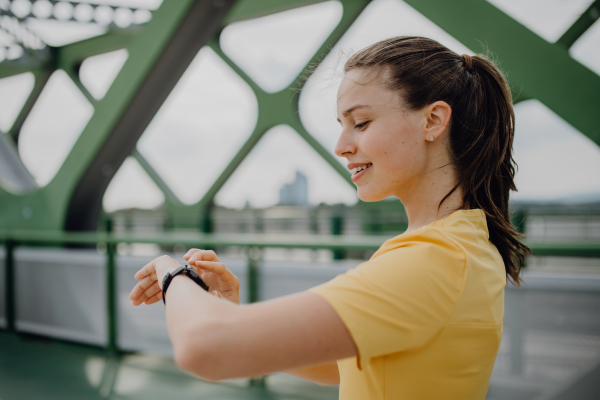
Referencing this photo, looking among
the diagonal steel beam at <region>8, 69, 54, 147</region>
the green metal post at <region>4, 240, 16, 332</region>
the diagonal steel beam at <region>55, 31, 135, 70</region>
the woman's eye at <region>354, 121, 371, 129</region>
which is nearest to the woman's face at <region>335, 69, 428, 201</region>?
the woman's eye at <region>354, 121, 371, 129</region>

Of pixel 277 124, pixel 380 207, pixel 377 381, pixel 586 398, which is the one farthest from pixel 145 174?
pixel 377 381

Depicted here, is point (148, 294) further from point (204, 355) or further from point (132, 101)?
point (132, 101)

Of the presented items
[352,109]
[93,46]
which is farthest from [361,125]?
[93,46]

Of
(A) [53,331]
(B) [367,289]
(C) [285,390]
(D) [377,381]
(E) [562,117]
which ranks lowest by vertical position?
(A) [53,331]

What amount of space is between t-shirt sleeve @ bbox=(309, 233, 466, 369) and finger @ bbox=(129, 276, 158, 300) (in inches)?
17.4

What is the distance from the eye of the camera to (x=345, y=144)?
2.83 ft

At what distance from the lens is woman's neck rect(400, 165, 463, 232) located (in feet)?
2.89

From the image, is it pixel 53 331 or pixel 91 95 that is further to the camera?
pixel 91 95

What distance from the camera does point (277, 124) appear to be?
8.61m

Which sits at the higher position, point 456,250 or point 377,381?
point 456,250

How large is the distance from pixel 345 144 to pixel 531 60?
4392mm

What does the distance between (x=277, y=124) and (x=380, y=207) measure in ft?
8.24

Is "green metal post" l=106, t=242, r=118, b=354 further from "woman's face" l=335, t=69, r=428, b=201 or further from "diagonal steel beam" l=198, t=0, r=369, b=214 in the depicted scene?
"diagonal steel beam" l=198, t=0, r=369, b=214

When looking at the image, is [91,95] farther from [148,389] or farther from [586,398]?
[586,398]
